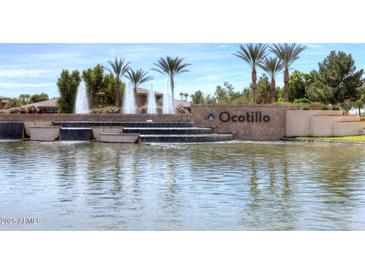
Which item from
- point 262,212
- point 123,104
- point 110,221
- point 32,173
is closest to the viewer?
point 110,221

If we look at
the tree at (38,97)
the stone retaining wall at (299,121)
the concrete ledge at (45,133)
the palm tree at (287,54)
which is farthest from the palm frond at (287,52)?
the tree at (38,97)

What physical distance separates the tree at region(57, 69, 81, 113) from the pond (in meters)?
47.3

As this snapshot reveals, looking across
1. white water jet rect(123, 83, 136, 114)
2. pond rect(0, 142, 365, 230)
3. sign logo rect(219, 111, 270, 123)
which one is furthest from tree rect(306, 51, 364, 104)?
pond rect(0, 142, 365, 230)

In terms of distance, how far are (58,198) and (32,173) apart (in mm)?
4713

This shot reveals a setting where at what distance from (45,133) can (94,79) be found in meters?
30.9

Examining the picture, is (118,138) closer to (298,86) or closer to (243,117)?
(243,117)

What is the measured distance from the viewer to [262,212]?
9172 mm

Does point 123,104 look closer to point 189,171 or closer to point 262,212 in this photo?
point 189,171

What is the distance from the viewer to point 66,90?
65.4m

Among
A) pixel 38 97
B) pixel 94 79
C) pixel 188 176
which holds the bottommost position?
pixel 188 176

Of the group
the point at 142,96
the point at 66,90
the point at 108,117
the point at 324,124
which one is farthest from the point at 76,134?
the point at 142,96

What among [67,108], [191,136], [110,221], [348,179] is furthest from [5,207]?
[67,108]

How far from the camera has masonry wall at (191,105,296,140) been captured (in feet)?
130

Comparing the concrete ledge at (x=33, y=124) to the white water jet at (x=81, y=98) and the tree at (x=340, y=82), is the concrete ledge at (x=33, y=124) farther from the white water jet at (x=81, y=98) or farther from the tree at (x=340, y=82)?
the tree at (x=340, y=82)
